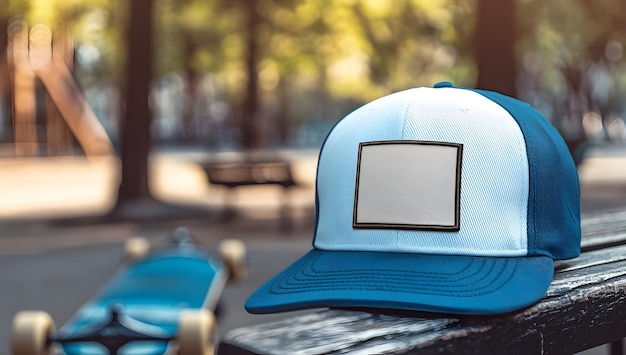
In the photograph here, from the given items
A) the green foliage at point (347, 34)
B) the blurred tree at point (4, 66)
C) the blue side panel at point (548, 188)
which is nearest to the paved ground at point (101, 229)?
the green foliage at point (347, 34)

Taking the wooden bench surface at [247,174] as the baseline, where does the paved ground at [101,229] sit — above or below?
below

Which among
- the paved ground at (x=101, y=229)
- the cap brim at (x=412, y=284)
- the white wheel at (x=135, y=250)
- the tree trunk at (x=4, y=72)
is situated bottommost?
the paved ground at (x=101, y=229)

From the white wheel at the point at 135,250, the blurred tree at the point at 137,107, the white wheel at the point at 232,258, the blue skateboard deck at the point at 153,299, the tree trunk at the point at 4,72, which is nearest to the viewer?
the blue skateboard deck at the point at 153,299

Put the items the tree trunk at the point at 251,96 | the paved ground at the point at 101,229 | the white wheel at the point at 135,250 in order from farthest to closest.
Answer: the tree trunk at the point at 251,96 → the paved ground at the point at 101,229 → the white wheel at the point at 135,250

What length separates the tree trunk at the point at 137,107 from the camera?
1232cm

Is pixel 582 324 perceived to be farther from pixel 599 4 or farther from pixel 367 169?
pixel 599 4

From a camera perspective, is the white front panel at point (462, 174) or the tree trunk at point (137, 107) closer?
the white front panel at point (462, 174)

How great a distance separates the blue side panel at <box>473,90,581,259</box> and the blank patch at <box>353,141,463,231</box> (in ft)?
0.46

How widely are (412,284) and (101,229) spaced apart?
1051cm

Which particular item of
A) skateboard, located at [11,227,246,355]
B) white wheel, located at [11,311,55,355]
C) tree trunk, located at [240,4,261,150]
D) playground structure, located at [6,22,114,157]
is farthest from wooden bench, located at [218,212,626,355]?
playground structure, located at [6,22,114,157]

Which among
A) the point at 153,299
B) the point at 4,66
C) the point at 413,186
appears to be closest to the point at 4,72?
the point at 4,66

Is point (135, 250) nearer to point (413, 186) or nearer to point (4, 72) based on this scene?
point (413, 186)

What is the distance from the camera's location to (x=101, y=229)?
37.4 feet

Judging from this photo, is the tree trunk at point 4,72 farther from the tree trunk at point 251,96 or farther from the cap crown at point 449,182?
the cap crown at point 449,182
